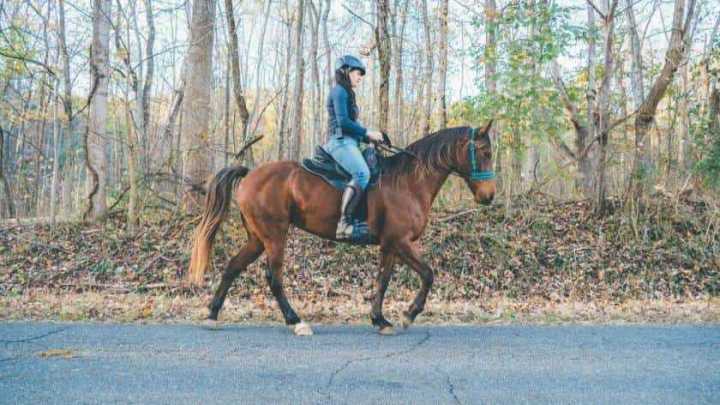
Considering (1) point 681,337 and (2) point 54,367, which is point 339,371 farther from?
(1) point 681,337

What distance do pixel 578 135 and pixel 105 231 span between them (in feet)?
35.3

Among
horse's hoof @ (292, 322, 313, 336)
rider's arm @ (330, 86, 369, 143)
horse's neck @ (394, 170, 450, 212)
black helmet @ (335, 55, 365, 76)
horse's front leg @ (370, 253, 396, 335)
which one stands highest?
black helmet @ (335, 55, 365, 76)

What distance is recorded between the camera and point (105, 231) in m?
11.9

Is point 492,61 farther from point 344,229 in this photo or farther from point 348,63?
point 344,229

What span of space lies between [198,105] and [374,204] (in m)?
7.28

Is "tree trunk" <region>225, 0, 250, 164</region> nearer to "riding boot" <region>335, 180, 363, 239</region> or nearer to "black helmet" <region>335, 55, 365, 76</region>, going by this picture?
"black helmet" <region>335, 55, 365, 76</region>

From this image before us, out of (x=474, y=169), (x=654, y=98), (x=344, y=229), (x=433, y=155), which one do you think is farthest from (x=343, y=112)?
(x=654, y=98)

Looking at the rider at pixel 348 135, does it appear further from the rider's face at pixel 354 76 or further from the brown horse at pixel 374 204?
the brown horse at pixel 374 204

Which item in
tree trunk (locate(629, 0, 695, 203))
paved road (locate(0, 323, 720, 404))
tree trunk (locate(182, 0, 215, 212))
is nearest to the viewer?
paved road (locate(0, 323, 720, 404))

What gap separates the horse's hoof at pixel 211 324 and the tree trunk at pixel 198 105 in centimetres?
572

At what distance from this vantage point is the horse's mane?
269 inches

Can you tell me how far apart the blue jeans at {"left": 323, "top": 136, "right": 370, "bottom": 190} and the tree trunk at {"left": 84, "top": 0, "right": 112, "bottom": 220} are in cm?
775

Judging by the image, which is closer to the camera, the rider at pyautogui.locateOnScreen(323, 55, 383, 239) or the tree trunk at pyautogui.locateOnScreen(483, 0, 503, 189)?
the rider at pyautogui.locateOnScreen(323, 55, 383, 239)

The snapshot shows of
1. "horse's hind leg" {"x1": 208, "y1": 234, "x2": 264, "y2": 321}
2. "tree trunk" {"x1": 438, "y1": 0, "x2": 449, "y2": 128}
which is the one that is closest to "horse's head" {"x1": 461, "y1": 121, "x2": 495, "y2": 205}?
"horse's hind leg" {"x1": 208, "y1": 234, "x2": 264, "y2": 321}
